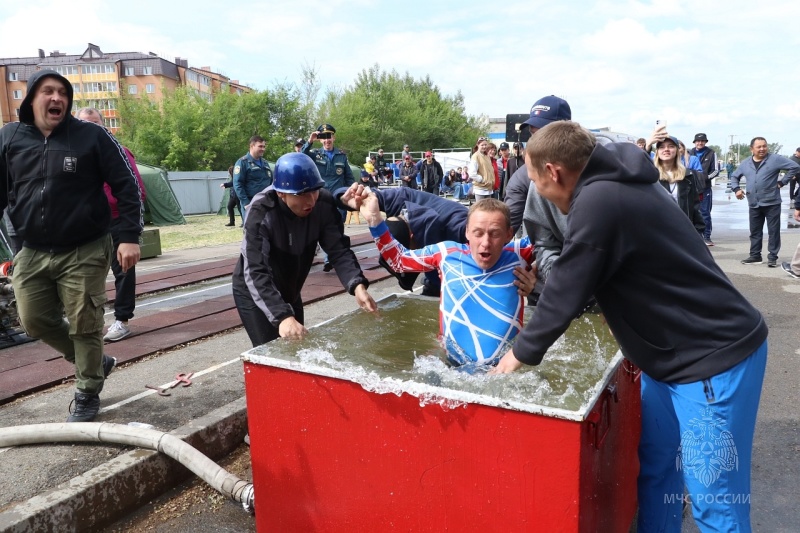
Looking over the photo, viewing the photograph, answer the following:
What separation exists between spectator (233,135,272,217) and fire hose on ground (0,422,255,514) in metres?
6.09

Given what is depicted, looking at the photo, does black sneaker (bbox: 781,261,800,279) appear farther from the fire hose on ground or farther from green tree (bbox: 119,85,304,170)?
green tree (bbox: 119,85,304,170)

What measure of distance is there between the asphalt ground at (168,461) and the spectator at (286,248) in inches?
31.3

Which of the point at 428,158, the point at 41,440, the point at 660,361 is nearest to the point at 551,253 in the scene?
the point at 660,361

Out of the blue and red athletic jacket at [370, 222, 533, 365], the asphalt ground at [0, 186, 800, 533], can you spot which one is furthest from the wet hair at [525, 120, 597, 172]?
the asphalt ground at [0, 186, 800, 533]

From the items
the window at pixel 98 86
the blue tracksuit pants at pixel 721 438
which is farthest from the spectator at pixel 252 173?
the window at pixel 98 86

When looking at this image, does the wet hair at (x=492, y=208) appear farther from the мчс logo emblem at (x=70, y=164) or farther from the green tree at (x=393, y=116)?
the green tree at (x=393, y=116)

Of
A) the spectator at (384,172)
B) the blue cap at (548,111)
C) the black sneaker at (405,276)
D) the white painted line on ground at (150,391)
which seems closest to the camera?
the black sneaker at (405,276)

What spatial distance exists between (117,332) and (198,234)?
424 inches

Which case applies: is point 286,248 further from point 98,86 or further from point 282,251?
point 98,86

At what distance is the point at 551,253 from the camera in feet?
10.6

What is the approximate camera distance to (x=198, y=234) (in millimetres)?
16062

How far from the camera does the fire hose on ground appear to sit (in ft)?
9.81

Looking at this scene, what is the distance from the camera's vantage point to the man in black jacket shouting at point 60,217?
11.8ft

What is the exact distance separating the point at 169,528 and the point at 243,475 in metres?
0.57
